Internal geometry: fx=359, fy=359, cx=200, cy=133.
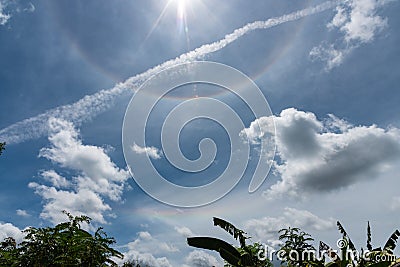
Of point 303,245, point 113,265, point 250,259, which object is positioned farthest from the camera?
point 303,245

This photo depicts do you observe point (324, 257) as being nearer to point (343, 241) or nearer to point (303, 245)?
point (343, 241)

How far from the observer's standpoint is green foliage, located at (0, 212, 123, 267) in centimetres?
581

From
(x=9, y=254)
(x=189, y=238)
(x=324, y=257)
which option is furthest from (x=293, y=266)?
(x=9, y=254)

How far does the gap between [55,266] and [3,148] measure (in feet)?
39.8

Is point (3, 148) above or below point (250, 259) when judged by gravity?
above

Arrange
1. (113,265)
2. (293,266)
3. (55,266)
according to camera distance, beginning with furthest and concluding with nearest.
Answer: (293,266) < (113,265) < (55,266)

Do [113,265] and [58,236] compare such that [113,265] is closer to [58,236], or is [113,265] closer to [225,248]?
[58,236]

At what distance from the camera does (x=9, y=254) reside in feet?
19.3

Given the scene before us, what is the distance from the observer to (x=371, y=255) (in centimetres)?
973

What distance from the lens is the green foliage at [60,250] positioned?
229 inches

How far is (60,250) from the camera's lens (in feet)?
19.7

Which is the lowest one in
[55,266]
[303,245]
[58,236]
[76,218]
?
[55,266]

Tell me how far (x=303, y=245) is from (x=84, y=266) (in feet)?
66.0

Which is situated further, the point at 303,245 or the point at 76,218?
the point at 303,245
